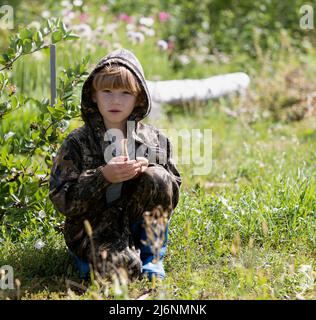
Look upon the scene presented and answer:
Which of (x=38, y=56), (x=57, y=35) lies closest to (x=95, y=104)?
(x=57, y=35)

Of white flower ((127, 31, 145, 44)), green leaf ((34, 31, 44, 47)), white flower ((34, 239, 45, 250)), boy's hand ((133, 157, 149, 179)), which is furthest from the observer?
white flower ((127, 31, 145, 44))

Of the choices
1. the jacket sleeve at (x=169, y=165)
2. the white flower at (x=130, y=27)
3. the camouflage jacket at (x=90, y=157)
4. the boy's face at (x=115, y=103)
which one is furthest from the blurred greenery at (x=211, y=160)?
the boy's face at (x=115, y=103)

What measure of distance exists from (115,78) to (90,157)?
1.34 feet

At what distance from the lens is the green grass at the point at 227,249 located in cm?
323

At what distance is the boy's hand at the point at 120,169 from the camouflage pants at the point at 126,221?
0.34 feet

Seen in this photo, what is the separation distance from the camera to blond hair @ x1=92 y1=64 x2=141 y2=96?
3.38 m

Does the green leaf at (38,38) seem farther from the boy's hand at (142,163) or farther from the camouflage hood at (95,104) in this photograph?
the boy's hand at (142,163)

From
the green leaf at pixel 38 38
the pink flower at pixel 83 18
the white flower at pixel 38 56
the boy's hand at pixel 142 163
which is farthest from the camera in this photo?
the pink flower at pixel 83 18

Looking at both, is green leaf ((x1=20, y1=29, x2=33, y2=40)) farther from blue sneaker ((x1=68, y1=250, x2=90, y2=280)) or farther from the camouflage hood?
blue sneaker ((x1=68, y1=250, x2=90, y2=280))

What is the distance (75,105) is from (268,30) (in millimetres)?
5898

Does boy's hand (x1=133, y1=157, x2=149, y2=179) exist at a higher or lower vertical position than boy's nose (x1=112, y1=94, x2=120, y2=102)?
lower

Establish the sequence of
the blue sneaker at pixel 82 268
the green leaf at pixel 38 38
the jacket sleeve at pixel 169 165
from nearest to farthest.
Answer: the blue sneaker at pixel 82 268 → the jacket sleeve at pixel 169 165 → the green leaf at pixel 38 38

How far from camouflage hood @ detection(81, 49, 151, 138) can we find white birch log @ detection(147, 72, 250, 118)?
311 cm

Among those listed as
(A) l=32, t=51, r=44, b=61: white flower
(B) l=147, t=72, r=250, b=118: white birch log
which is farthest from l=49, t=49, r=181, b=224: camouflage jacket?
(A) l=32, t=51, r=44, b=61: white flower
